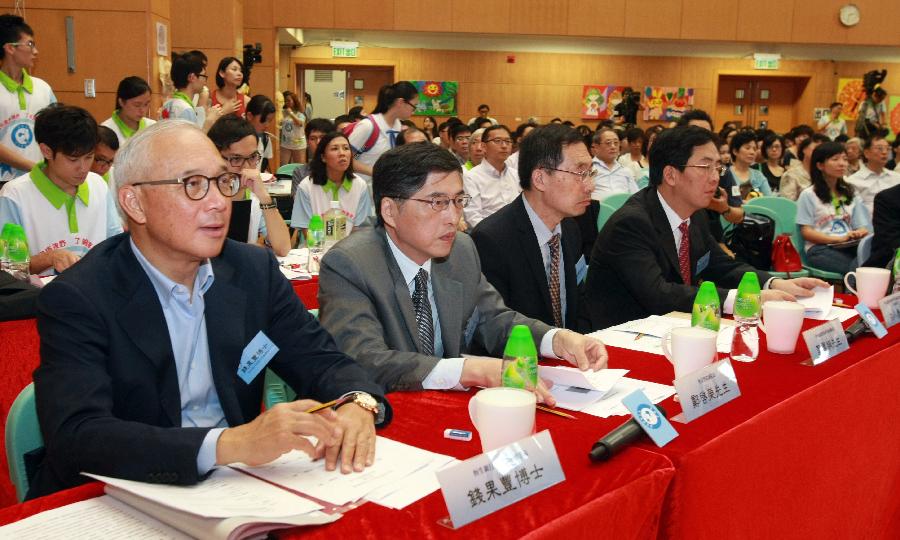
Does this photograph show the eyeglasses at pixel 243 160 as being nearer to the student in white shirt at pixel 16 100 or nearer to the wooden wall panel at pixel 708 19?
the student in white shirt at pixel 16 100

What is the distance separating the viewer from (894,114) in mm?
13844

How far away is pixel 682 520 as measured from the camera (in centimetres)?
133

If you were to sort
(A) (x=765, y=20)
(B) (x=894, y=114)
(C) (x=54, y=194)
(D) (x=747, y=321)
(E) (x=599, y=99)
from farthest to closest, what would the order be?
(B) (x=894, y=114)
(E) (x=599, y=99)
(A) (x=765, y=20)
(C) (x=54, y=194)
(D) (x=747, y=321)

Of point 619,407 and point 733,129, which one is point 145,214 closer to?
point 619,407

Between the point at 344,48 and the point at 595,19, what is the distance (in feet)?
13.1

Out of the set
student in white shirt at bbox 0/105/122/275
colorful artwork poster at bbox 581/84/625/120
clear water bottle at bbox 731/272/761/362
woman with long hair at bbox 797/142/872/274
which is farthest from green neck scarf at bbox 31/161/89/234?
colorful artwork poster at bbox 581/84/625/120

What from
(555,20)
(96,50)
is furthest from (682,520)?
(555,20)

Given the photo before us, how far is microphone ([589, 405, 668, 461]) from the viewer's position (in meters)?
1.28

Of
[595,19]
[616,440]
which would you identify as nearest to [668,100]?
[595,19]

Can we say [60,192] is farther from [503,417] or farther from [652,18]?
[652,18]

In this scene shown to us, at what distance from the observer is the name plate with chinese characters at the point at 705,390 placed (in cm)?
150

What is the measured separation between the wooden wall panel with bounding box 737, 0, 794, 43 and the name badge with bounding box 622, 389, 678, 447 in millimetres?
11816

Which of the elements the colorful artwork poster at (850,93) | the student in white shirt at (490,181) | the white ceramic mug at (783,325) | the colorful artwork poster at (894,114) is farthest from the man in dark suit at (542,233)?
the colorful artwork poster at (894,114)

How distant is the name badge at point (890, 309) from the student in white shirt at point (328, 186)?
2.99 metres
